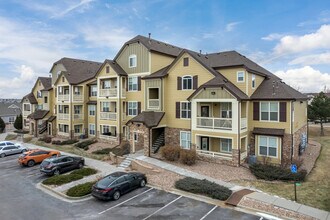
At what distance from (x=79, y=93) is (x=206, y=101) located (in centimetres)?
2334

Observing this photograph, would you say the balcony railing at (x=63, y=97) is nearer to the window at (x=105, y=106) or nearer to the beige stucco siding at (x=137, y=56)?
the window at (x=105, y=106)

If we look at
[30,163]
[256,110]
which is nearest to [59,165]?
[30,163]

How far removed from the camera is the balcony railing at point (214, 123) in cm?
2384

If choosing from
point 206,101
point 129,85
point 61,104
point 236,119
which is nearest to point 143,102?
point 129,85

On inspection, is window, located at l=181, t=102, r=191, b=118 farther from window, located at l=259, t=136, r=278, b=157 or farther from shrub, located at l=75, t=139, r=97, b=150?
shrub, located at l=75, t=139, r=97, b=150

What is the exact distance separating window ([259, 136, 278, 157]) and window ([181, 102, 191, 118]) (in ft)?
24.9

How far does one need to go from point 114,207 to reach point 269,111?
17031 mm

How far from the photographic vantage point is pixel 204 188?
1723 centimetres

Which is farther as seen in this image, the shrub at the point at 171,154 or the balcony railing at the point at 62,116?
the balcony railing at the point at 62,116

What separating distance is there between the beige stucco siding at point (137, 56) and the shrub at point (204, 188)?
1609 cm

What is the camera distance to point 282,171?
67.7ft

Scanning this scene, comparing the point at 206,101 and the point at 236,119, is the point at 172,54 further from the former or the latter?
the point at 236,119

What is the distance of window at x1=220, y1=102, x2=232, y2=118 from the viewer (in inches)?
1007

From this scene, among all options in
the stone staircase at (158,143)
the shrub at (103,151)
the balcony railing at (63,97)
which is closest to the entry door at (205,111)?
the stone staircase at (158,143)
